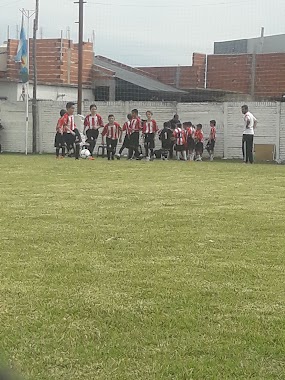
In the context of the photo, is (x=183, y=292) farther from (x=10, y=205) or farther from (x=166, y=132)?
(x=166, y=132)

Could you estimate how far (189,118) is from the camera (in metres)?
30.3

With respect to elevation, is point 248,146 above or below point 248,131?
below

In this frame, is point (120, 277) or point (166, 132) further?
point (166, 132)

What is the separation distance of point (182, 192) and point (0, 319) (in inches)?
355

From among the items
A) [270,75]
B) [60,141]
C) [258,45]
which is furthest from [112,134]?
[258,45]

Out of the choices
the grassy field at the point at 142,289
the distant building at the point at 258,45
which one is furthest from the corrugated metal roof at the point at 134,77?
the grassy field at the point at 142,289

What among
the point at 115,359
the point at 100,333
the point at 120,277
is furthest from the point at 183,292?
the point at 115,359

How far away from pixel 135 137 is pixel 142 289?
853 inches

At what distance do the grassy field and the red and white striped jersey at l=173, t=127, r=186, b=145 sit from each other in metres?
16.2

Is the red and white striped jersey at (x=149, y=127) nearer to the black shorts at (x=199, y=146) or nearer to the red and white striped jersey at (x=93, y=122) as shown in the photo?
the red and white striped jersey at (x=93, y=122)

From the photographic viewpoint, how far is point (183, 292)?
575 cm

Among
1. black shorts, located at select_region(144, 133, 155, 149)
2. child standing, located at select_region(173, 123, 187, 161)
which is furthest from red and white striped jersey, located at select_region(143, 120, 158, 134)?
child standing, located at select_region(173, 123, 187, 161)

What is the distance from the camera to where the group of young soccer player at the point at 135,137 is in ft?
87.5

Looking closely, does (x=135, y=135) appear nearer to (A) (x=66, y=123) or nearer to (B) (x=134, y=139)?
(B) (x=134, y=139)
